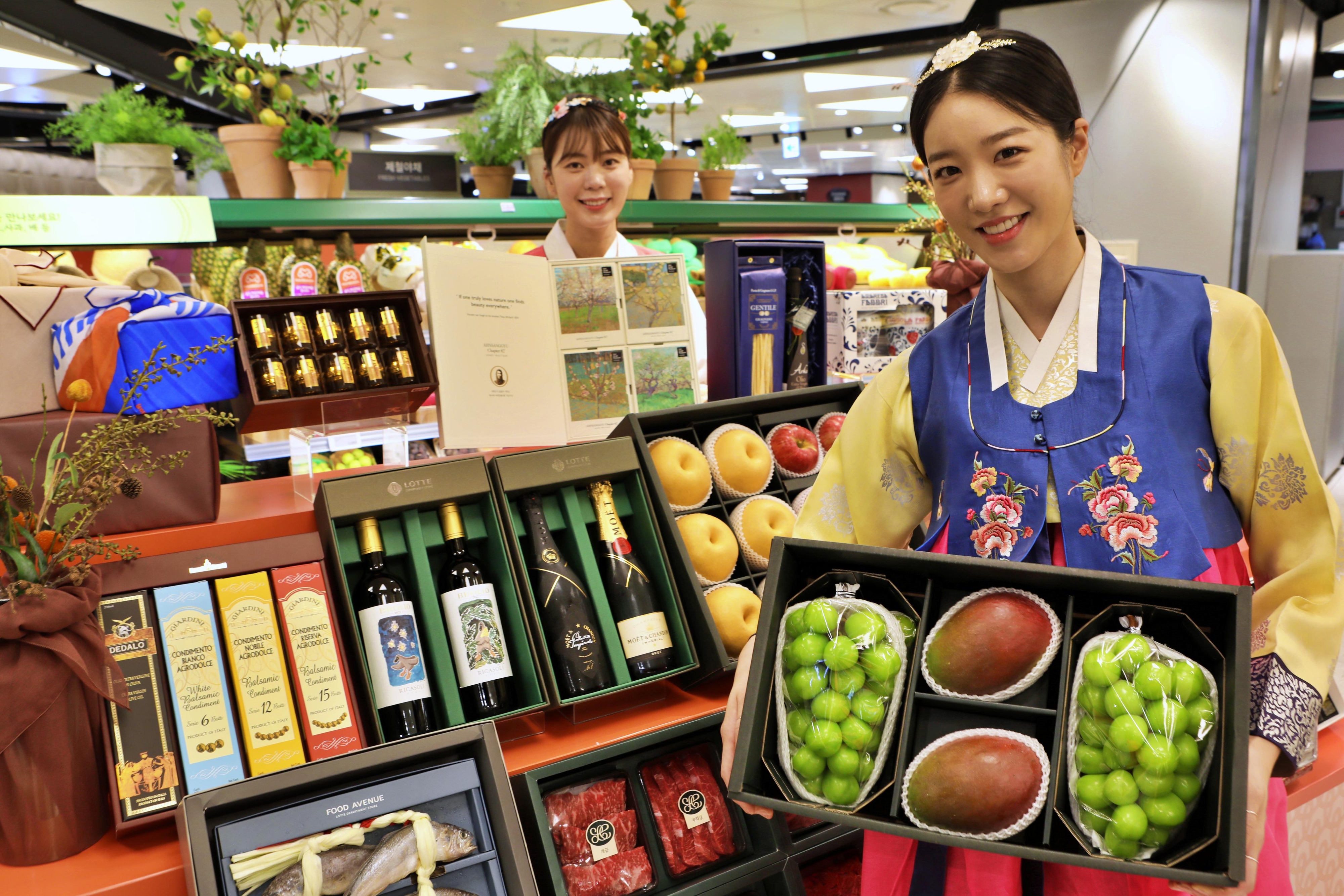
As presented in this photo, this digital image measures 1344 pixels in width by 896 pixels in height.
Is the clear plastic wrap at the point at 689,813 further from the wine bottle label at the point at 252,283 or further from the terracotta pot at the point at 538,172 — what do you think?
the terracotta pot at the point at 538,172

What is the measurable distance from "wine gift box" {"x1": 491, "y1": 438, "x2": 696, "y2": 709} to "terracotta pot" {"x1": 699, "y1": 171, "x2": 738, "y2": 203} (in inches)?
124

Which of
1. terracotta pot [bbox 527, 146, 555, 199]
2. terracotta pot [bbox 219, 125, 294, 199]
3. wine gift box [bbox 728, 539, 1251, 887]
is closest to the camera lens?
wine gift box [bbox 728, 539, 1251, 887]

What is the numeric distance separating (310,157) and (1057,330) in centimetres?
278

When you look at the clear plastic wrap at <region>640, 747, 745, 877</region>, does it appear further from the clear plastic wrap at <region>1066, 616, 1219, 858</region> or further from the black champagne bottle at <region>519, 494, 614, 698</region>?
the clear plastic wrap at <region>1066, 616, 1219, 858</region>

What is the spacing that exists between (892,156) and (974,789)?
19.3m

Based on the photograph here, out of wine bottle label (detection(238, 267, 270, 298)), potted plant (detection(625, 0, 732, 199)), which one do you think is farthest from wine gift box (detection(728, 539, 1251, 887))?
potted plant (detection(625, 0, 732, 199))

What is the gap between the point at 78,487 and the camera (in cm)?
135

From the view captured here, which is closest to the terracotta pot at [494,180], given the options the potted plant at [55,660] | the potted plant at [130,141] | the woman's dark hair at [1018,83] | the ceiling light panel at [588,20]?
the potted plant at [130,141]

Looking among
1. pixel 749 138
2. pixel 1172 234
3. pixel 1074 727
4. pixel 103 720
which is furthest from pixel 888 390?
pixel 749 138

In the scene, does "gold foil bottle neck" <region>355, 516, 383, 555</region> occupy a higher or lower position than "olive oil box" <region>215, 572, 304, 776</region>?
higher

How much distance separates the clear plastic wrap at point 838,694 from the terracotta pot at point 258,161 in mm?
2754

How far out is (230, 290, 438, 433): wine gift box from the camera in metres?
1.78

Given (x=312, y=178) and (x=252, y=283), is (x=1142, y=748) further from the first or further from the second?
(x=312, y=178)

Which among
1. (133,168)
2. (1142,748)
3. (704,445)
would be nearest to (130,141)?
(133,168)
